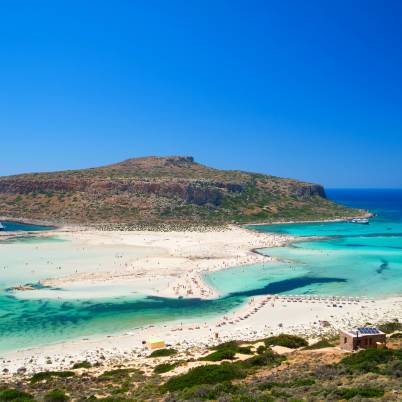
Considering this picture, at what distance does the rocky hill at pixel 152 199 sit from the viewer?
314 ft

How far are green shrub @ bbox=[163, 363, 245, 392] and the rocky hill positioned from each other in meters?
70.1

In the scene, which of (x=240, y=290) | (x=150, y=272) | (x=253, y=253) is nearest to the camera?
(x=240, y=290)

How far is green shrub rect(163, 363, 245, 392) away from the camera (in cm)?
1794

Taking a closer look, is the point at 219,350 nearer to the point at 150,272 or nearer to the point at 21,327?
the point at 21,327

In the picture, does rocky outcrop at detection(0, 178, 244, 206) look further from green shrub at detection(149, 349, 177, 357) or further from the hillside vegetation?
the hillside vegetation

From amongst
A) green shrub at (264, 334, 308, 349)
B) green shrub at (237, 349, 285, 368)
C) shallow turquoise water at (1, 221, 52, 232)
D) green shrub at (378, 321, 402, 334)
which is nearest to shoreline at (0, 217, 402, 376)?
green shrub at (378, 321, 402, 334)

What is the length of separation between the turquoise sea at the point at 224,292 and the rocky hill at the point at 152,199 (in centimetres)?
2932

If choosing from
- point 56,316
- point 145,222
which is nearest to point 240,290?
point 56,316

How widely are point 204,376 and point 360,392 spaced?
6.39 m

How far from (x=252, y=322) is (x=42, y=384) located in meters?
15.2

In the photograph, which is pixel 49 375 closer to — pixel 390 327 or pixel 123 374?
pixel 123 374

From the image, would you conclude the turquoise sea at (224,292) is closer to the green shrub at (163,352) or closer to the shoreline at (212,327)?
the shoreline at (212,327)

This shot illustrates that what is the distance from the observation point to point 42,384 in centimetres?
1972

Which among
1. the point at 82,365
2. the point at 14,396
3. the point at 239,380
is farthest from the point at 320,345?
the point at 14,396
